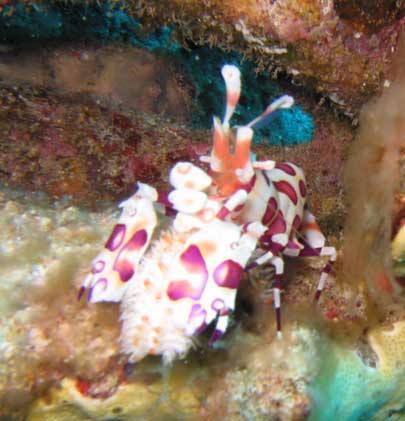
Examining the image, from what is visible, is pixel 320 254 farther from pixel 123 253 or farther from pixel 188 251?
pixel 123 253

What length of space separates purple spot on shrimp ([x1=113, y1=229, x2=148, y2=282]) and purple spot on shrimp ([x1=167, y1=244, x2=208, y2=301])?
29 cm

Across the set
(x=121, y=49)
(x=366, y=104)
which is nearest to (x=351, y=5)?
(x=366, y=104)

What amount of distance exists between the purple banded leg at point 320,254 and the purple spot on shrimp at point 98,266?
1.38 metres

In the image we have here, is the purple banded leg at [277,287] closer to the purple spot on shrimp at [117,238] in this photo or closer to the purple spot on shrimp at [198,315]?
the purple spot on shrimp at [198,315]

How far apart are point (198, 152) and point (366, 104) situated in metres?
1.45

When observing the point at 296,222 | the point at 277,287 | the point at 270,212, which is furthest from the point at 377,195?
the point at 277,287

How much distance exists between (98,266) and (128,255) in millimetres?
180

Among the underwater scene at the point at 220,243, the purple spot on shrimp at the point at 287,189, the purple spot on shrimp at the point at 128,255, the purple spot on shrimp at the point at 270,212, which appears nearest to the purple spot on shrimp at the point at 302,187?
the underwater scene at the point at 220,243

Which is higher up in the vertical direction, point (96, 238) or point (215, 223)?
point (215, 223)

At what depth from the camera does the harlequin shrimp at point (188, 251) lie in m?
1.99

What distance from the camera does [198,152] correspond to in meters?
3.50

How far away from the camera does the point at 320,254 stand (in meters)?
3.04

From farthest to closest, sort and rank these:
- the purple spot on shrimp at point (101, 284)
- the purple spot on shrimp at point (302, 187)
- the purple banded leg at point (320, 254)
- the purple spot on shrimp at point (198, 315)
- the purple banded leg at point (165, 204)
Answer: the purple spot on shrimp at point (302, 187) < the purple banded leg at point (320, 254) < the purple banded leg at point (165, 204) < the purple spot on shrimp at point (101, 284) < the purple spot on shrimp at point (198, 315)

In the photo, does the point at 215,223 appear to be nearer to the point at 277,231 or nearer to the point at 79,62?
the point at 277,231
